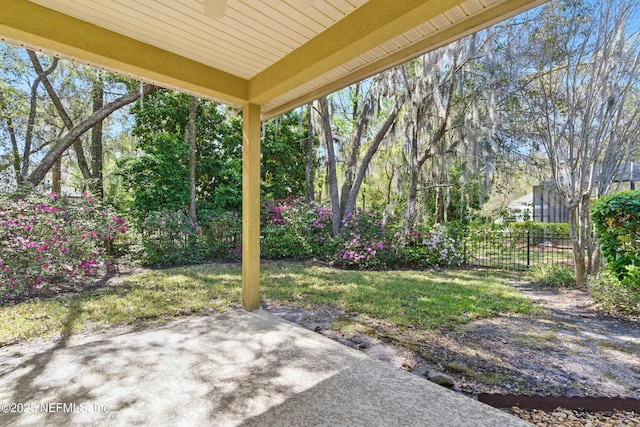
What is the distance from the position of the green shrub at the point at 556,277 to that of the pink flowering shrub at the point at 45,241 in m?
6.83

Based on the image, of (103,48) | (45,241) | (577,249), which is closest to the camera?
(103,48)

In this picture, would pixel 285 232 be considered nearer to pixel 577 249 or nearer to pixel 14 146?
pixel 577 249

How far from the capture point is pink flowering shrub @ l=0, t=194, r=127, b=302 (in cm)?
372

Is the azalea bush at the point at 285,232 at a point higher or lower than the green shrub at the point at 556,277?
higher

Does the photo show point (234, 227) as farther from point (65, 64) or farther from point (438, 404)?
point (65, 64)

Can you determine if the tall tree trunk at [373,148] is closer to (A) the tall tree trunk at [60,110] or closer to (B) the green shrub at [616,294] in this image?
(B) the green shrub at [616,294]

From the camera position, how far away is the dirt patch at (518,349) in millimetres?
1946

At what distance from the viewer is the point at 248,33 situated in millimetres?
2178

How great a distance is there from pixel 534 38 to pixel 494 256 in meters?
4.61

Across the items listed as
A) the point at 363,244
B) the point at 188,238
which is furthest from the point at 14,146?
the point at 363,244

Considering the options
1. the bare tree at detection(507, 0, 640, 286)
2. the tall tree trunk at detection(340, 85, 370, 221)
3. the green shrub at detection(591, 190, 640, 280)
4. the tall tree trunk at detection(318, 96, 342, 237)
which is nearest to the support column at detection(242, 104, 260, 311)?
the tall tree trunk at detection(318, 96, 342, 237)

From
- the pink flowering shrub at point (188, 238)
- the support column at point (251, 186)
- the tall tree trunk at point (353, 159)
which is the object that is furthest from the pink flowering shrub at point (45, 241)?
the tall tree trunk at point (353, 159)

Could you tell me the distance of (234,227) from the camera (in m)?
6.61

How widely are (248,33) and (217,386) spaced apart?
231cm
